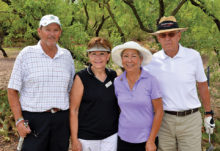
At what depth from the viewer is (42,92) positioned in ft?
9.57

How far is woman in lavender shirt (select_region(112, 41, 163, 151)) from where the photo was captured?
8.81 feet

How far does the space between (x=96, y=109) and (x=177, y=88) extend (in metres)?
1.12

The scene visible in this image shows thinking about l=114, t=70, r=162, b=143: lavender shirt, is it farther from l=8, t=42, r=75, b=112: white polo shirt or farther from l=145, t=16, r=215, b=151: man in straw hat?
l=8, t=42, r=75, b=112: white polo shirt

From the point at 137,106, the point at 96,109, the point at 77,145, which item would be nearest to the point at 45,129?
the point at 77,145

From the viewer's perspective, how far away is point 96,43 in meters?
2.87

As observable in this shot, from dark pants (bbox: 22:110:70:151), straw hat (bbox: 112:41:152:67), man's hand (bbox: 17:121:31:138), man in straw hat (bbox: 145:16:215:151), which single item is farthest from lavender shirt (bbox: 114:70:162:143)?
man's hand (bbox: 17:121:31:138)

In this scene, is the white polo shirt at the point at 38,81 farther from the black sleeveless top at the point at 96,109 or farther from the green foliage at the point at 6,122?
the green foliage at the point at 6,122

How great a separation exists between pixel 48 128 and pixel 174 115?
1713 mm

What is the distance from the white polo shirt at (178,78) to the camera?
118 inches

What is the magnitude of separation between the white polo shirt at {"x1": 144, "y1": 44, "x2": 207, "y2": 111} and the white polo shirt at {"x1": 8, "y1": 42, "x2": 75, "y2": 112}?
132 cm

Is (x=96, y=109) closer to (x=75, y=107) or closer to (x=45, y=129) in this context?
(x=75, y=107)

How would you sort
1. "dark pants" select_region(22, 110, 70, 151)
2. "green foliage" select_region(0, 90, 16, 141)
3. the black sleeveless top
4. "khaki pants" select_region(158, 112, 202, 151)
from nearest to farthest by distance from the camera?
the black sleeveless top < "dark pants" select_region(22, 110, 70, 151) < "khaki pants" select_region(158, 112, 202, 151) < "green foliage" select_region(0, 90, 16, 141)

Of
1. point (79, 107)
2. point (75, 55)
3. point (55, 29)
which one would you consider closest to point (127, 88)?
point (79, 107)

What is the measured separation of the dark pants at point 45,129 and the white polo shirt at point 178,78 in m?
1.38
